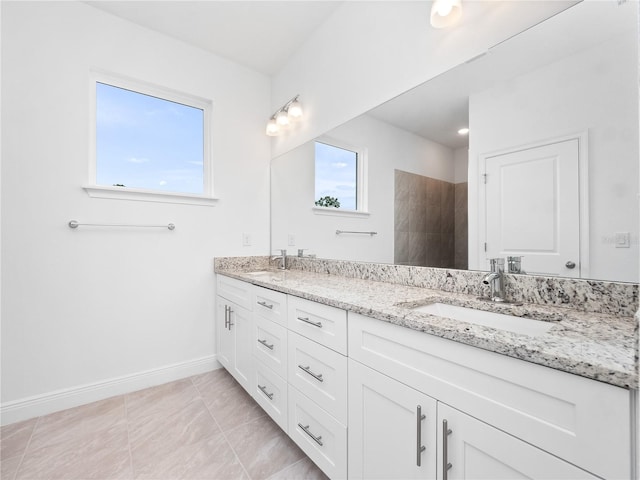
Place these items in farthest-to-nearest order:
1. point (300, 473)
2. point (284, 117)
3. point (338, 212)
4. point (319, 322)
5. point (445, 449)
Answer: point (284, 117)
point (338, 212)
point (300, 473)
point (319, 322)
point (445, 449)

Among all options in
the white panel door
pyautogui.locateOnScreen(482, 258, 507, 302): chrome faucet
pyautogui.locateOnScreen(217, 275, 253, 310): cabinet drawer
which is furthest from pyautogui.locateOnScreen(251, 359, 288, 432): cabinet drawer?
the white panel door

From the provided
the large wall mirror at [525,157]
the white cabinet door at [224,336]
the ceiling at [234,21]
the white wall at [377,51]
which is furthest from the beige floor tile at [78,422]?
the ceiling at [234,21]

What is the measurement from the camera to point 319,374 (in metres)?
1.22

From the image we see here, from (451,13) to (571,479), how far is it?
62.9 inches

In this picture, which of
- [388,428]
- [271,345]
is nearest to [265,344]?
[271,345]

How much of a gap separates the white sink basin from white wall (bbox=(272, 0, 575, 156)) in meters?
1.06

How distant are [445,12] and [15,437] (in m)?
2.97

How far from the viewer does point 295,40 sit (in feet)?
7.37

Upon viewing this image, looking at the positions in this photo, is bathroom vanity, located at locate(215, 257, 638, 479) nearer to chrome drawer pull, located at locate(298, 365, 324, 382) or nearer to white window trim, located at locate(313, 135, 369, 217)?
chrome drawer pull, located at locate(298, 365, 324, 382)

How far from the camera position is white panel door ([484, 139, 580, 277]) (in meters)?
1.00

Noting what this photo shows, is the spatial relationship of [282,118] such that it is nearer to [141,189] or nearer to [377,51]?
[377,51]

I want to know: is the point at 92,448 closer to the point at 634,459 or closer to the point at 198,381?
the point at 198,381

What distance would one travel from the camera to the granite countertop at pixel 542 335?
0.55 metres

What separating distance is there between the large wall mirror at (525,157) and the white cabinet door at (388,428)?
0.66 m
